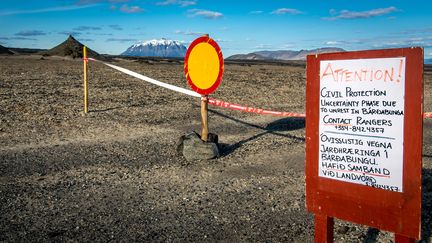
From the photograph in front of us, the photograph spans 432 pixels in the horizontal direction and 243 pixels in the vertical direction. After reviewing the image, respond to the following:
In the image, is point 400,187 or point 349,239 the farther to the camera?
point 349,239

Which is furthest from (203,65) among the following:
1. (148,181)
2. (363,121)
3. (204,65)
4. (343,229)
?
(363,121)

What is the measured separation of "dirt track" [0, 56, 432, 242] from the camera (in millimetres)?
4211

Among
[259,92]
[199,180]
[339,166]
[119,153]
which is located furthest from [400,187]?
[259,92]

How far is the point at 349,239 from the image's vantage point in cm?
406

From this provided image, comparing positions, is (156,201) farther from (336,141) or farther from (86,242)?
(336,141)

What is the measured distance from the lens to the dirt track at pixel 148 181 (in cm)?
421

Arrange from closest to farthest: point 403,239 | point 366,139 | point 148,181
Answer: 1. point 403,239
2. point 366,139
3. point 148,181

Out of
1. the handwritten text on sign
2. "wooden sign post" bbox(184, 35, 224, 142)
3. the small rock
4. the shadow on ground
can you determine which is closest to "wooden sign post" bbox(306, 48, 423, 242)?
the handwritten text on sign

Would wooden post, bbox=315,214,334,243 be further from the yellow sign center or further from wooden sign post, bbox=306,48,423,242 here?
the yellow sign center

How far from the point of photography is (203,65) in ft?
23.5

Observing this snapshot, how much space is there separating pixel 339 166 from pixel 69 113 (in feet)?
30.7

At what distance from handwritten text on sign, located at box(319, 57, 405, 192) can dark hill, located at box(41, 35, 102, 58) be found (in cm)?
5532

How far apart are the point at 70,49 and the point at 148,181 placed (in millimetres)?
57087

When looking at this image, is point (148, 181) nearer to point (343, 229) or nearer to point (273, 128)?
point (343, 229)
